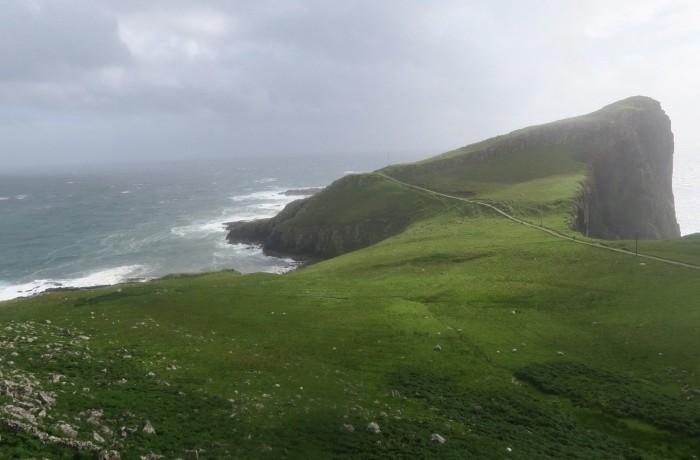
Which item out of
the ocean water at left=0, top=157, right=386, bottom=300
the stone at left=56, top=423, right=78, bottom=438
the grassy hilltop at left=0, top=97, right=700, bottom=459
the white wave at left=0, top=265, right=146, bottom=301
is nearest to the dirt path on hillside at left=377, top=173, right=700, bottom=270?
the grassy hilltop at left=0, top=97, right=700, bottom=459

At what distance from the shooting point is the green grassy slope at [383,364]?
20781 mm

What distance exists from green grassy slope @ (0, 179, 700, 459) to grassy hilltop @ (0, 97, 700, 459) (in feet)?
0.45

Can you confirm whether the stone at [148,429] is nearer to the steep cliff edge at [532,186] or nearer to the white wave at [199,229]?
the steep cliff edge at [532,186]

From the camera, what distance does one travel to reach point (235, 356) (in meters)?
30.0

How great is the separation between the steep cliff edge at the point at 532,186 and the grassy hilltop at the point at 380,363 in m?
42.3

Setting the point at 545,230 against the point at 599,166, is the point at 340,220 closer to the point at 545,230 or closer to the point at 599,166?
the point at 545,230

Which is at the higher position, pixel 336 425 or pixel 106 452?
pixel 106 452

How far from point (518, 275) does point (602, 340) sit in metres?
16.8

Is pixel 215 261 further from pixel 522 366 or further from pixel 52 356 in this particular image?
pixel 522 366

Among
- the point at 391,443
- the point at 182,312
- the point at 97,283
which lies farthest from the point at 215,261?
the point at 391,443

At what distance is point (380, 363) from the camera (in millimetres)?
30734

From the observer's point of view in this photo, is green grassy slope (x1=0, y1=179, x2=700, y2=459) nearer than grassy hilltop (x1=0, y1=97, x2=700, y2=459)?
No

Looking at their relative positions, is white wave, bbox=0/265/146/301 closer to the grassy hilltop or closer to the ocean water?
the ocean water

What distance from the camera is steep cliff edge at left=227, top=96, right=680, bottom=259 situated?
101 meters
